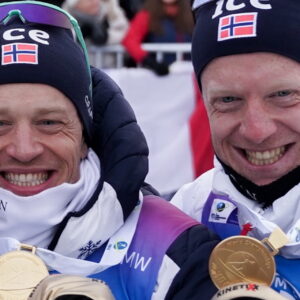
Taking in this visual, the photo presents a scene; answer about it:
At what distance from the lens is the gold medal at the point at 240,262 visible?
7.95 ft

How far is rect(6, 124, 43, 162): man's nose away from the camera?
2.85 meters

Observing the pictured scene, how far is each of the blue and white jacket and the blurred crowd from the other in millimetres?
3275

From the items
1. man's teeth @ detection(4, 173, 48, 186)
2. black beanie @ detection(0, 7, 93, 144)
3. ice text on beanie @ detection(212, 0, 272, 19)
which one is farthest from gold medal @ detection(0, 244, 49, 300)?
ice text on beanie @ detection(212, 0, 272, 19)

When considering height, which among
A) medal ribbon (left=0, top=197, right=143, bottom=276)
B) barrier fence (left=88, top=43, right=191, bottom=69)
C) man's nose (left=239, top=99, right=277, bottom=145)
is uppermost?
man's nose (left=239, top=99, right=277, bottom=145)

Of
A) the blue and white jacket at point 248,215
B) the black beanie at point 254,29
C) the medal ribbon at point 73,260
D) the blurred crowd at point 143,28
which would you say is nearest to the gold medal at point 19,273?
the medal ribbon at point 73,260

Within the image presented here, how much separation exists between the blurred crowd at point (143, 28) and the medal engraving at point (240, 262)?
406 cm

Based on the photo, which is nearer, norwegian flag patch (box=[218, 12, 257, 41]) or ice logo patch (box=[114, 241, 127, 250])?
norwegian flag patch (box=[218, 12, 257, 41])

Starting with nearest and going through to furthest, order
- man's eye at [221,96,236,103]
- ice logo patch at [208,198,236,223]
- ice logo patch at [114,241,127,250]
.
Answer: man's eye at [221,96,236,103]
ice logo patch at [114,241,127,250]
ice logo patch at [208,198,236,223]

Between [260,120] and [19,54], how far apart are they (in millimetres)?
814

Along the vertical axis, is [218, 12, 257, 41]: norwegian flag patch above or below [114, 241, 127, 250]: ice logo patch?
above

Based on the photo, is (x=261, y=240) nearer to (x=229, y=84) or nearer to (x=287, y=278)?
(x=287, y=278)

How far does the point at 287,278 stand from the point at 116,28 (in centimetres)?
488

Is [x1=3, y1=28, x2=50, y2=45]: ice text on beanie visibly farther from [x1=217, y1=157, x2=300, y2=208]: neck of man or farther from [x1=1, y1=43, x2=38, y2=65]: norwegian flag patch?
[x1=217, y1=157, x2=300, y2=208]: neck of man

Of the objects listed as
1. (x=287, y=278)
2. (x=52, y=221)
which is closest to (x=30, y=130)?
(x=52, y=221)
